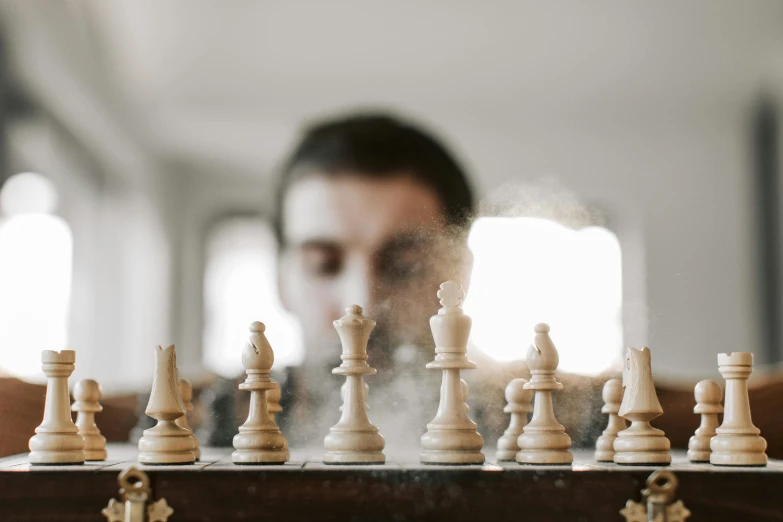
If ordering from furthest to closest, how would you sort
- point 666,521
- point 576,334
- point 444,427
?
point 576,334
point 444,427
point 666,521

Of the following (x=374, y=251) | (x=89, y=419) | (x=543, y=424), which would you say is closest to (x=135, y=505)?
(x=89, y=419)

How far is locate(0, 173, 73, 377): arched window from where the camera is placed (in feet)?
4.42

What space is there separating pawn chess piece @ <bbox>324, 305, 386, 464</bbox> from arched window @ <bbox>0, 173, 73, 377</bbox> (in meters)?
0.60

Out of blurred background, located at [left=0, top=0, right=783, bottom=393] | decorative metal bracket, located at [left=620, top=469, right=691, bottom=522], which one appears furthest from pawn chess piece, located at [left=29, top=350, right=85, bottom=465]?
decorative metal bracket, located at [left=620, top=469, right=691, bottom=522]

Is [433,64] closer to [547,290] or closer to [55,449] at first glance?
[547,290]

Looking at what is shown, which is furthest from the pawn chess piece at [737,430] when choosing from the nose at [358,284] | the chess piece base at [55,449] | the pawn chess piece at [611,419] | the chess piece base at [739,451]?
the chess piece base at [55,449]

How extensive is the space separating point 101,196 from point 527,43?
75cm

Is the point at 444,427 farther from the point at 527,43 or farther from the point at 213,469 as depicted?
the point at 527,43

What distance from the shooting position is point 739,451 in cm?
97

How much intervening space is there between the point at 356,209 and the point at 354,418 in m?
0.43

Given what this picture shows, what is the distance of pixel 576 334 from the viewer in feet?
4.17

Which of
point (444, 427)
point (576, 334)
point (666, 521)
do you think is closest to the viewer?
point (666, 521)

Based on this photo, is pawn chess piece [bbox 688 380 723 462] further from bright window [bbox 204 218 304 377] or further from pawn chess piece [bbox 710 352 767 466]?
bright window [bbox 204 218 304 377]

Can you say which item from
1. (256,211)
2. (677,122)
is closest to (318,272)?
(256,211)
